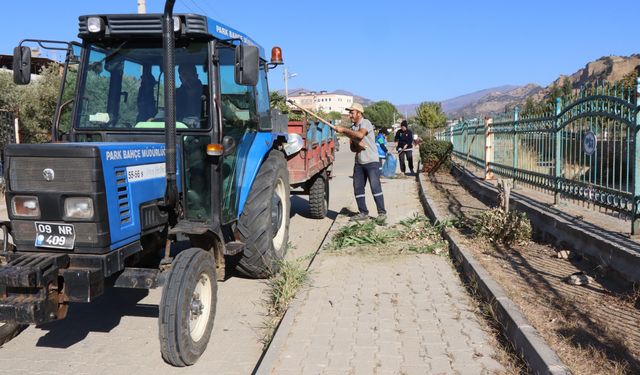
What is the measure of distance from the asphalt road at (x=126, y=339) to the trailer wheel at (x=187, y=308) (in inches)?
8.8

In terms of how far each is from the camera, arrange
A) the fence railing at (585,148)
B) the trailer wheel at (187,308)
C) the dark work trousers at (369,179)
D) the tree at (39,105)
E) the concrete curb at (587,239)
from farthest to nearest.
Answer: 1. the tree at (39,105)
2. the dark work trousers at (369,179)
3. the fence railing at (585,148)
4. the concrete curb at (587,239)
5. the trailer wheel at (187,308)

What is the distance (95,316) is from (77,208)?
195cm

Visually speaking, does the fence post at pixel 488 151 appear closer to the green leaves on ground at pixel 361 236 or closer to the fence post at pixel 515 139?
the fence post at pixel 515 139

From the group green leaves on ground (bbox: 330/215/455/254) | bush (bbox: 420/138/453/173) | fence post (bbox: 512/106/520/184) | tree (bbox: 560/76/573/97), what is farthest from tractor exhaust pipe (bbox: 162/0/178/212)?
bush (bbox: 420/138/453/173)

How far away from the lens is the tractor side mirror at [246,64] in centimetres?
447

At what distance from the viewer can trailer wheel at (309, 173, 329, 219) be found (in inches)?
391

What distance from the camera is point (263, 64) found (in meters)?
6.70

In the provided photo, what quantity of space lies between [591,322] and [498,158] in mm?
8845

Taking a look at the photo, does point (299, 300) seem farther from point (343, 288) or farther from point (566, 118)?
point (566, 118)

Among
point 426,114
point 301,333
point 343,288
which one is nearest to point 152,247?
point 301,333

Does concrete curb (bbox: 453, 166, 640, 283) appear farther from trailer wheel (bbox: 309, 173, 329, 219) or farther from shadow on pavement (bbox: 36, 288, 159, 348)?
shadow on pavement (bbox: 36, 288, 159, 348)

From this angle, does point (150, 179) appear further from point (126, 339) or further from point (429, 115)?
point (429, 115)

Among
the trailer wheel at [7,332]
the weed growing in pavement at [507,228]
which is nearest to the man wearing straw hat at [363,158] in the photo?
the weed growing in pavement at [507,228]

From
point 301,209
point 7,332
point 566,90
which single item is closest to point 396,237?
point 301,209
